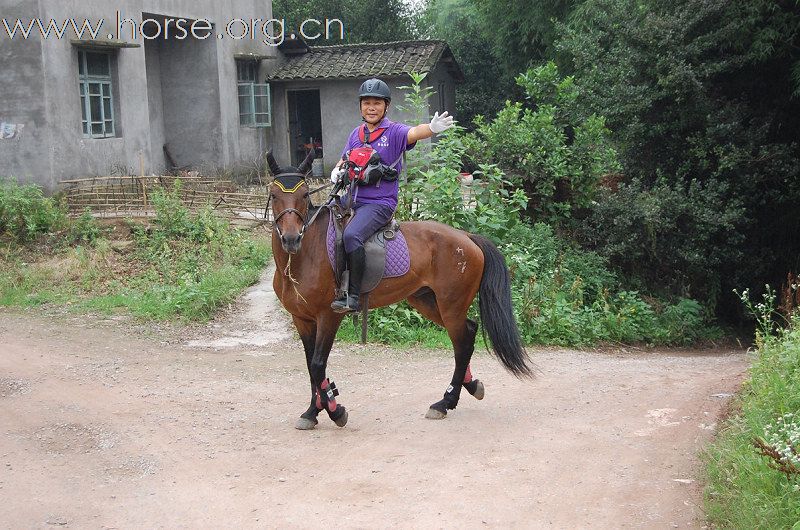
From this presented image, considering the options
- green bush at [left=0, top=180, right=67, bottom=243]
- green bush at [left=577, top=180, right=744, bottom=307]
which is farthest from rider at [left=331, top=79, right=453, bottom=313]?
green bush at [left=0, top=180, right=67, bottom=243]

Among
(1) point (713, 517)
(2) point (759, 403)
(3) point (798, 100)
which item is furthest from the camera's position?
(3) point (798, 100)

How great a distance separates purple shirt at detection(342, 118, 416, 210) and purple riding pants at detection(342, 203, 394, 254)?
6 cm

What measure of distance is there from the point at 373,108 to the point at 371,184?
597 millimetres

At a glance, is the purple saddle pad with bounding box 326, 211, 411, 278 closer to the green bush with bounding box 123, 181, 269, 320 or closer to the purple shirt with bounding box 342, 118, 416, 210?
the purple shirt with bounding box 342, 118, 416, 210

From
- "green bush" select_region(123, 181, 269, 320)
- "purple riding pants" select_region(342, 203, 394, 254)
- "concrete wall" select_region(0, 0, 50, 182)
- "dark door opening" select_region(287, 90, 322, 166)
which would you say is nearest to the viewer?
"purple riding pants" select_region(342, 203, 394, 254)

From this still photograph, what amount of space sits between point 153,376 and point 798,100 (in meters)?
11.0

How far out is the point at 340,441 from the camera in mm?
6453

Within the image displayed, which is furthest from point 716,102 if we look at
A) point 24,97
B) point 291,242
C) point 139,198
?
point 24,97

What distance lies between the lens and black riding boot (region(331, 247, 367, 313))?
22.2 feet

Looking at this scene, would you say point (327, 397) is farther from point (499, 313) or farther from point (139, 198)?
point (139, 198)

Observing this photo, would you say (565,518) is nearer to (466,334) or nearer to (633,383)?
(466,334)

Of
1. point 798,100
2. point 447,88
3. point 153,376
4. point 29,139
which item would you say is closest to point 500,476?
point 153,376

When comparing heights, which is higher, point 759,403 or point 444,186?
point 444,186

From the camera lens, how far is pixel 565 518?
4.95 metres
